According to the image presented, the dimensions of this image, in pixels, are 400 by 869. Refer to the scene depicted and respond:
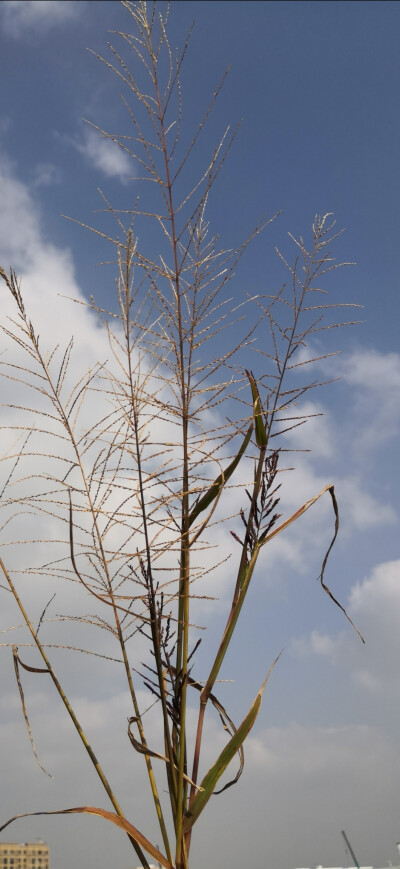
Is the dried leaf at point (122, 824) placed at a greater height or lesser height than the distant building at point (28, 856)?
lesser

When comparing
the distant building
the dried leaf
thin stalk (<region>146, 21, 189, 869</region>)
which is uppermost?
the distant building

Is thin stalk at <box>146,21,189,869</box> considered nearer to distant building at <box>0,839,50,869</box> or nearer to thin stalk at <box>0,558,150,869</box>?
thin stalk at <box>0,558,150,869</box>

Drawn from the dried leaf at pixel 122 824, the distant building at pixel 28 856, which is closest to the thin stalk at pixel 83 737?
the dried leaf at pixel 122 824

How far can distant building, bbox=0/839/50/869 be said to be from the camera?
50219mm

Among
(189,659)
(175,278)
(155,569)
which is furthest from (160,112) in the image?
(189,659)

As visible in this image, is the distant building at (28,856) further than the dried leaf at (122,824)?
Yes

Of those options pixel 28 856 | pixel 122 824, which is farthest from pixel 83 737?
pixel 28 856

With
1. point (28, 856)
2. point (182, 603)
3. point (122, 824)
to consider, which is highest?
point (28, 856)

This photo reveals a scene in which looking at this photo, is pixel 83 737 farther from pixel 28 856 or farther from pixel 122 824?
pixel 28 856

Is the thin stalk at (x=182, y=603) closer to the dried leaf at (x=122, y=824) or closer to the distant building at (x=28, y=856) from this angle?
the dried leaf at (x=122, y=824)

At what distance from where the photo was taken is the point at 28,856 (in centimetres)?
5156

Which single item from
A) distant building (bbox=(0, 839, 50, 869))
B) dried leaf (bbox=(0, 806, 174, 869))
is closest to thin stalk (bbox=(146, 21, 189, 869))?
dried leaf (bbox=(0, 806, 174, 869))

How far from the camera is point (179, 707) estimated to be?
1967 millimetres

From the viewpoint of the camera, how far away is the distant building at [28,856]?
165ft
